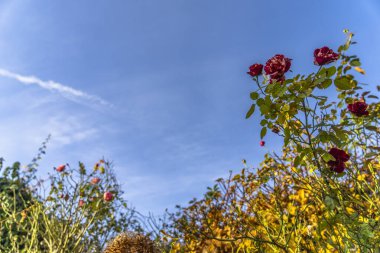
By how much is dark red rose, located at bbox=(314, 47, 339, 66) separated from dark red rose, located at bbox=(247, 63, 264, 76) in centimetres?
34

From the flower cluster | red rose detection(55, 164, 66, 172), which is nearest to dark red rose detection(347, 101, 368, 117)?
the flower cluster

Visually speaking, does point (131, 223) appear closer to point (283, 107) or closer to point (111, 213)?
point (111, 213)

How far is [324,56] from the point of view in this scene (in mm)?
2025

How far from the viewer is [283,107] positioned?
2.17 metres

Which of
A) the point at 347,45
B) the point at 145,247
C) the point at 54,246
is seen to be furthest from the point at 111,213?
the point at 347,45

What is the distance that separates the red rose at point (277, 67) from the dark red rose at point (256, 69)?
0.03 metres

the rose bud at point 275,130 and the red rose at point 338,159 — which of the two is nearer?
the red rose at point 338,159

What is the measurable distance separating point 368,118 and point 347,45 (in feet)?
2.27

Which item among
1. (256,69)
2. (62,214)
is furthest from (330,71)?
(62,214)

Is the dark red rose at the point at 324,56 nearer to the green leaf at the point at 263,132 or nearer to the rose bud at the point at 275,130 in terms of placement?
the green leaf at the point at 263,132

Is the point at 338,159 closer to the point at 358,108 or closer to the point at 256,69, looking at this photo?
the point at 358,108

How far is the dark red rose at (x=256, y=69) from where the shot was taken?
211 centimetres

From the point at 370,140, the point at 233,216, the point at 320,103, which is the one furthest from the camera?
the point at 233,216

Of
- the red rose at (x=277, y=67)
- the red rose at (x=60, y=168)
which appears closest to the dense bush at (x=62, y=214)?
the red rose at (x=60, y=168)
